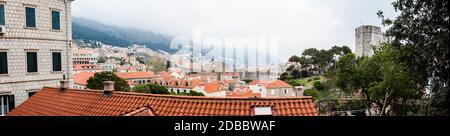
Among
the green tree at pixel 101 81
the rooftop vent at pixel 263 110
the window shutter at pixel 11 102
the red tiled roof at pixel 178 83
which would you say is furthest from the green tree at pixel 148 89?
the rooftop vent at pixel 263 110

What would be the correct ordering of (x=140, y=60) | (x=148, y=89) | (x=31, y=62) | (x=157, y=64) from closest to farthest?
1. (x=31, y=62)
2. (x=148, y=89)
3. (x=157, y=64)
4. (x=140, y=60)

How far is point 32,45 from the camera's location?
38.3ft

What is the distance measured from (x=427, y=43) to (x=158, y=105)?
13.4 ft

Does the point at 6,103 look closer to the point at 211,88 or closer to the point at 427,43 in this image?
the point at 427,43

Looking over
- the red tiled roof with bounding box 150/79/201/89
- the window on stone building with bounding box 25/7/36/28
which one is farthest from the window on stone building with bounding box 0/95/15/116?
the red tiled roof with bounding box 150/79/201/89

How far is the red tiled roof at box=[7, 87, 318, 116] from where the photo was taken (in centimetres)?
539

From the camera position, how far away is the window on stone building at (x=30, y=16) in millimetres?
11477

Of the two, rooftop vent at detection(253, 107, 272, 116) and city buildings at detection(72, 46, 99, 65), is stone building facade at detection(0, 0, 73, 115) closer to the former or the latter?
city buildings at detection(72, 46, 99, 65)

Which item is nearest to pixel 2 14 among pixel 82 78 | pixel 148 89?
pixel 82 78

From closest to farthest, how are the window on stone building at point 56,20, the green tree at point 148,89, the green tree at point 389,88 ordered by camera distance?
1. the window on stone building at point 56,20
2. the green tree at point 389,88
3. the green tree at point 148,89

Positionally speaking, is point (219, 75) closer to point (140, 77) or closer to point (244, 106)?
point (140, 77)

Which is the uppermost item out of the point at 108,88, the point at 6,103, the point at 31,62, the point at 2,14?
the point at 2,14

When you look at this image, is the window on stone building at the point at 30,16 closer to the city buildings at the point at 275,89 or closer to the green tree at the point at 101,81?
the green tree at the point at 101,81
